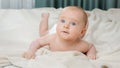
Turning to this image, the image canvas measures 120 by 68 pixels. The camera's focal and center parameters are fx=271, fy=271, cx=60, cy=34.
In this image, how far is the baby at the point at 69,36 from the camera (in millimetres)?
1235

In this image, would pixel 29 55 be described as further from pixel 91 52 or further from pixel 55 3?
pixel 55 3

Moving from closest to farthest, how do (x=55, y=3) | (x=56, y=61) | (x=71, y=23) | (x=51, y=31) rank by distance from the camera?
(x=56, y=61) → (x=71, y=23) → (x=51, y=31) → (x=55, y=3)

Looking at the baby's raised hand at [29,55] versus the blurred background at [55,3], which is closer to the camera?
the baby's raised hand at [29,55]

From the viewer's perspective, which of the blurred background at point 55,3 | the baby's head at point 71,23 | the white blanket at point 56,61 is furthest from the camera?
the blurred background at point 55,3

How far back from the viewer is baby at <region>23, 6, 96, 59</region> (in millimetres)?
1235

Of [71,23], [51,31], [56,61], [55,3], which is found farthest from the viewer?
[55,3]

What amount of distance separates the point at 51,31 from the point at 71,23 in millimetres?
314

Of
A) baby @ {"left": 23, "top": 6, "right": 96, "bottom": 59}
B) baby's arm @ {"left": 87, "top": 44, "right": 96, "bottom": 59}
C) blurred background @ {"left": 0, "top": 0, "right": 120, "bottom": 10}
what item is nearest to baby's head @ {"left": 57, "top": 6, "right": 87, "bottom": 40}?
baby @ {"left": 23, "top": 6, "right": 96, "bottom": 59}

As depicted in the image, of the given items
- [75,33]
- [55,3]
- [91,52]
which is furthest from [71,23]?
[55,3]

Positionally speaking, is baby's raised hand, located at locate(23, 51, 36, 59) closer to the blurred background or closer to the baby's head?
the baby's head

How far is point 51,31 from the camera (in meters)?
1.53

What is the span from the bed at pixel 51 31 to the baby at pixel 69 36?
1.7 inches

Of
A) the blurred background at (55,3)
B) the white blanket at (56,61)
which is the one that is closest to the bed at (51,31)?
the white blanket at (56,61)

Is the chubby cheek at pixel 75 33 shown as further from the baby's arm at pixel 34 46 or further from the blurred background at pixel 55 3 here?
the blurred background at pixel 55 3
